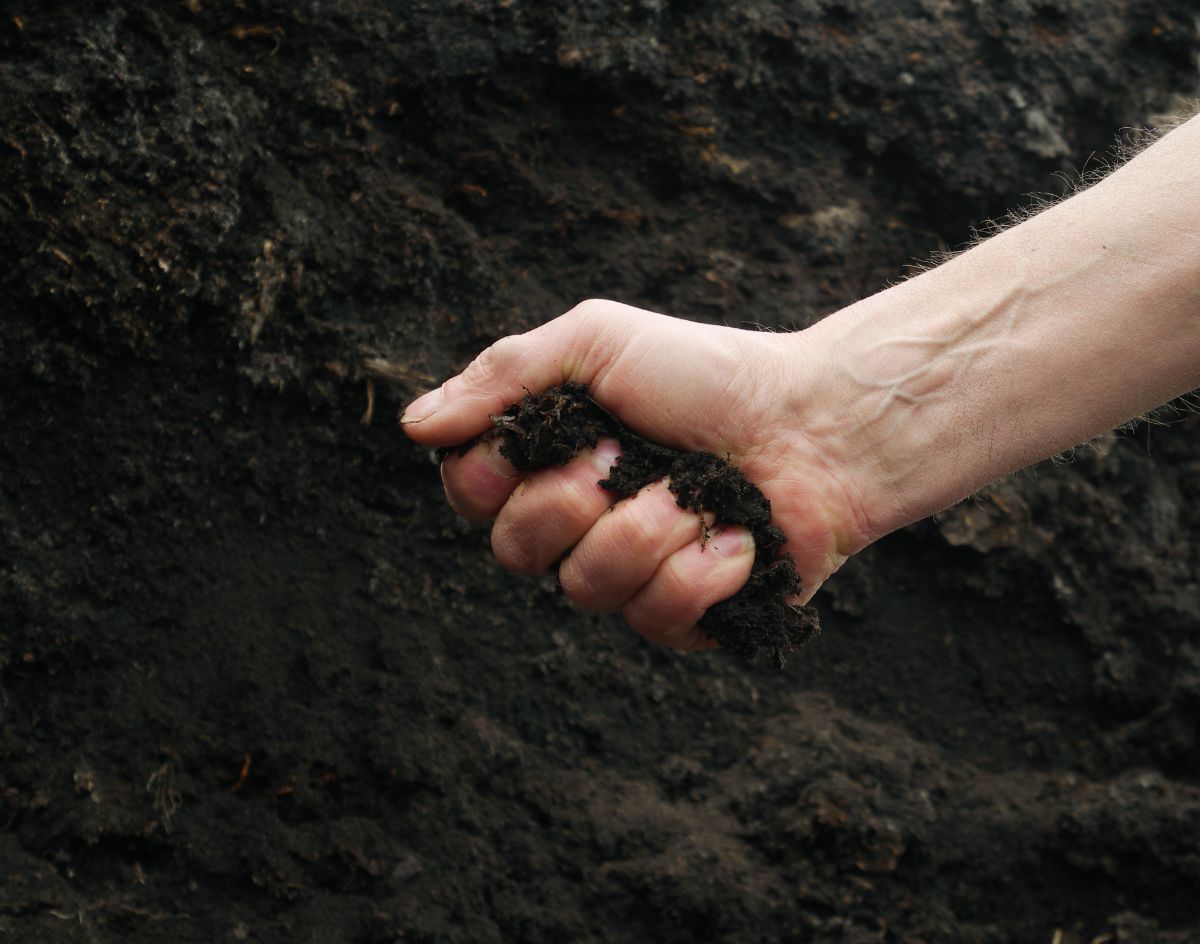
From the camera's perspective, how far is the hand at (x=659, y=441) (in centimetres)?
164

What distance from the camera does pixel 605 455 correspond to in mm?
1691

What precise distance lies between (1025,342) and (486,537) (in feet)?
3.93

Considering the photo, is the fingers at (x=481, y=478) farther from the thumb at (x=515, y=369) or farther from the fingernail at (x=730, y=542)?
the fingernail at (x=730, y=542)

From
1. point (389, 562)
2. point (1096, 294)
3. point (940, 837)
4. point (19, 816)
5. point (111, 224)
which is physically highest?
point (111, 224)

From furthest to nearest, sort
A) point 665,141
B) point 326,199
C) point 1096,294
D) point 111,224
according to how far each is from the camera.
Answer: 1. point 665,141
2. point 326,199
3. point 111,224
4. point 1096,294

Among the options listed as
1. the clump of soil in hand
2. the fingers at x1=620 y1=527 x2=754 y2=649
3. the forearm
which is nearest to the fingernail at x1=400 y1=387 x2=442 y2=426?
the clump of soil in hand

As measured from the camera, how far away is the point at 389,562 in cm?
219

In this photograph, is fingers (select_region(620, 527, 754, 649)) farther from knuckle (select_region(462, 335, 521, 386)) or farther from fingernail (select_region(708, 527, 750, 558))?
knuckle (select_region(462, 335, 521, 386))

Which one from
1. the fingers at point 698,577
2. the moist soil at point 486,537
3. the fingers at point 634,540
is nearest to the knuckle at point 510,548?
the fingers at point 634,540

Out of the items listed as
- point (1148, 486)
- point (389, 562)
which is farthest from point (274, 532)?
point (1148, 486)

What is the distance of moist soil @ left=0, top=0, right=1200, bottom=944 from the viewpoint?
1.88m

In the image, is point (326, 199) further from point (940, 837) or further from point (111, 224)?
point (940, 837)

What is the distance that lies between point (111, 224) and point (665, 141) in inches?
49.4

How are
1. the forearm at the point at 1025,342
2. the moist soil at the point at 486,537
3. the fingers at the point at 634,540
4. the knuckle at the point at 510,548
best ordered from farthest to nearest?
the moist soil at the point at 486,537 < the knuckle at the point at 510,548 < the fingers at the point at 634,540 < the forearm at the point at 1025,342
